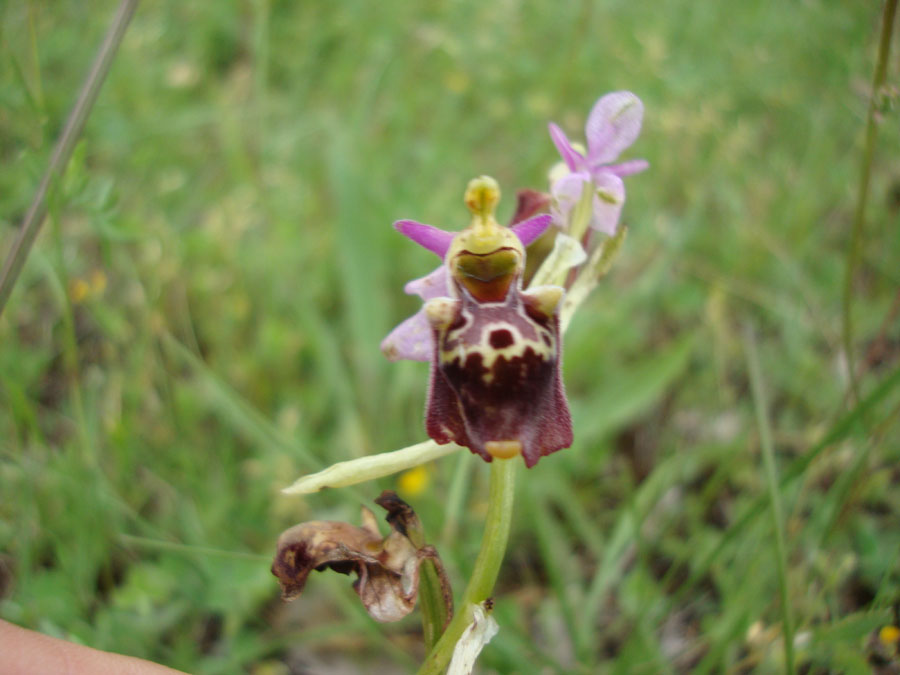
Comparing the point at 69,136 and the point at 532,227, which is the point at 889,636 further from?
the point at 69,136

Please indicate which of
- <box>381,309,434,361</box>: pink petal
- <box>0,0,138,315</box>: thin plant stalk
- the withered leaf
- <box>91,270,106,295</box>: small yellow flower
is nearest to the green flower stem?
the withered leaf

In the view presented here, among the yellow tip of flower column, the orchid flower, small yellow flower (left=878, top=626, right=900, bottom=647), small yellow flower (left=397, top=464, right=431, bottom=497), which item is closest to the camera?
the orchid flower

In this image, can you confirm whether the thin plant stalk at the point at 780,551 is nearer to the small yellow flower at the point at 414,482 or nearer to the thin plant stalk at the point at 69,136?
the small yellow flower at the point at 414,482

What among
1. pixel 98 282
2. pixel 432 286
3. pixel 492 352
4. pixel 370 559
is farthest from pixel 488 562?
pixel 98 282

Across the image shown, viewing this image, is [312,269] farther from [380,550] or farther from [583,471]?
[380,550]

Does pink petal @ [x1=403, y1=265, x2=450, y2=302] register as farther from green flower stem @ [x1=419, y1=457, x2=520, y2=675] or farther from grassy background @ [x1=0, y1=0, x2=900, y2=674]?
grassy background @ [x1=0, y1=0, x2=900, y2=674]

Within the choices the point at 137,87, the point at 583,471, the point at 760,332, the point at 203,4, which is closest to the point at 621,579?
the point at 583,471
